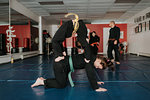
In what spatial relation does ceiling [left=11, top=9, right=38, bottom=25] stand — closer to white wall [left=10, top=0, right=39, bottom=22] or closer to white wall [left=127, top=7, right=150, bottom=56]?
white wall [left=10, top=0, right=39, bottom=22]

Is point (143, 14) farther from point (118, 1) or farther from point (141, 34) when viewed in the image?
point (118, 1)

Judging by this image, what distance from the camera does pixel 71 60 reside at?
159cm

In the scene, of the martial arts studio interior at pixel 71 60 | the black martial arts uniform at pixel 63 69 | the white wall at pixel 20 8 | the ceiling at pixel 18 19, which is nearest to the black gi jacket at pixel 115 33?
the martial arts studio interior at pixel 71 60

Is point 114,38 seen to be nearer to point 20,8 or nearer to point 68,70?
point 68,70

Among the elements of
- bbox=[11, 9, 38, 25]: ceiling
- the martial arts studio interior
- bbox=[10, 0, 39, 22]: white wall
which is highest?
bbox=[10, 0, 39, 22]: white wall

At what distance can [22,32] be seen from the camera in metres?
5.61

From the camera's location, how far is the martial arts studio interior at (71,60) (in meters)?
1.50

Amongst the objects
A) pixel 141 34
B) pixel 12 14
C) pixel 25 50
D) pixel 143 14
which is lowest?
pixel 25 50

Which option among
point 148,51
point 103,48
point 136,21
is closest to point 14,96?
point 148,51

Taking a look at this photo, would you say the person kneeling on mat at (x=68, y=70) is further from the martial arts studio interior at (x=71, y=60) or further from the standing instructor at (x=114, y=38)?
the standing instructor at (x=114, y=38)

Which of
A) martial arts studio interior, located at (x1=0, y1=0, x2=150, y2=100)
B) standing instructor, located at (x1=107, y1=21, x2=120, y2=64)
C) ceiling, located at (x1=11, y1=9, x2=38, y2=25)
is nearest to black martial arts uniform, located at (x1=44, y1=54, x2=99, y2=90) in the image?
martial arts studio interior, located at (x1=0, y1=0, x2=150, y2=100)

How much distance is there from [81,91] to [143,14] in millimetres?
6657

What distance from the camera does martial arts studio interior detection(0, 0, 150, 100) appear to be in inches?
59.2

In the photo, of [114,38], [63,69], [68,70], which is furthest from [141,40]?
[63,69]
